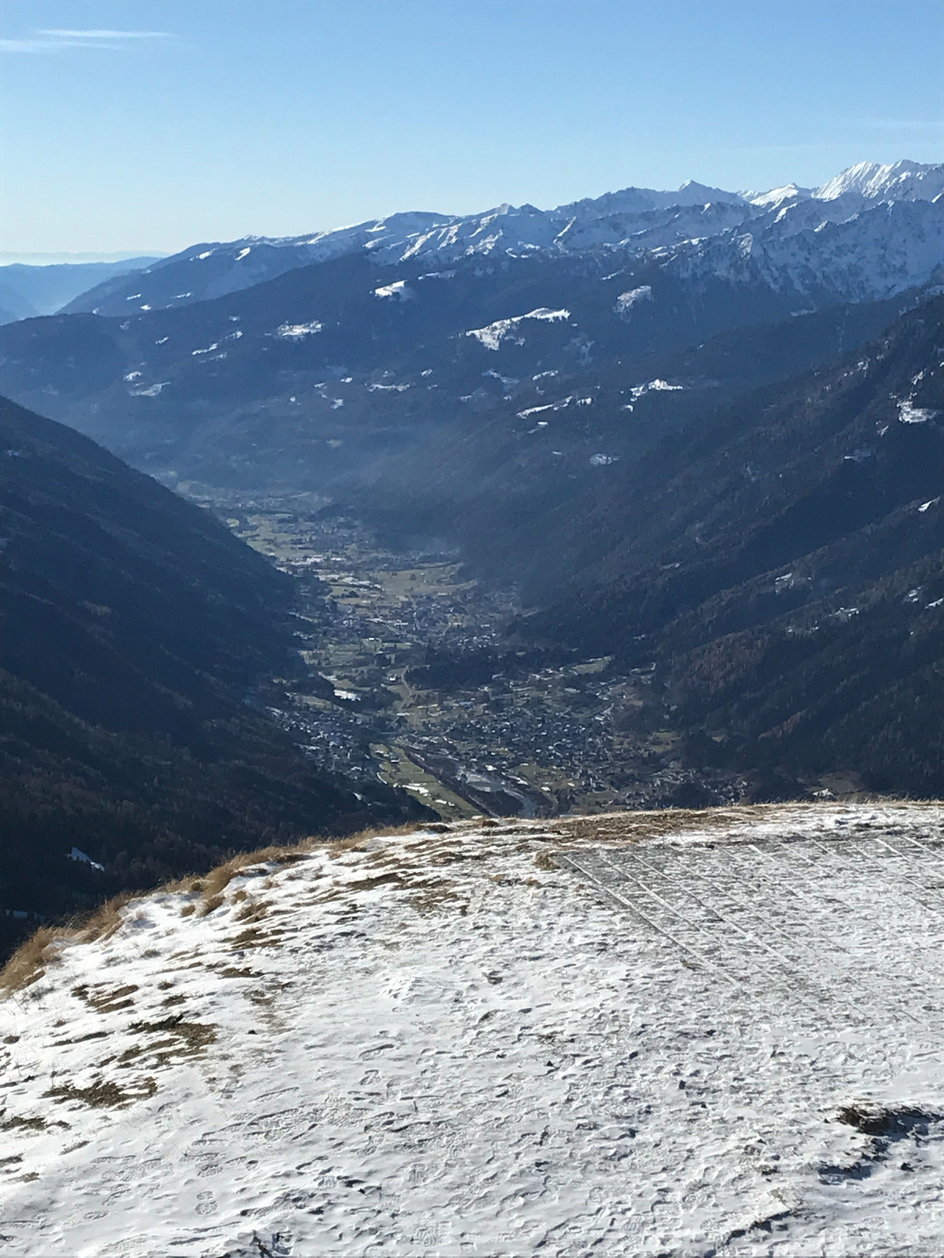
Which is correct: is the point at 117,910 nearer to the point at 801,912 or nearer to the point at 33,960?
the point at 33,960

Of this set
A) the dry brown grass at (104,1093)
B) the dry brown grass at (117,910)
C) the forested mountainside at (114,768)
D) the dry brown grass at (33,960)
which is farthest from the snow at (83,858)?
the dry brown grass at (104,1093)

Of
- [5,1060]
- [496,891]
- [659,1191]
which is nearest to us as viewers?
[659,1191]

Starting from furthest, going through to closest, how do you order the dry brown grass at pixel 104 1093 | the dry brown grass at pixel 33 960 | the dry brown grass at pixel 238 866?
1. the dry brown grass at pixel 238 866
2. the dry brown grass at pixel 33 960
3. the dry brown grass at pixel 104 1093

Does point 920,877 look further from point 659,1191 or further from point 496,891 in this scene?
point 659,1191

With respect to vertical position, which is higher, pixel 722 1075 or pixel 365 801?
pixel 722 1075

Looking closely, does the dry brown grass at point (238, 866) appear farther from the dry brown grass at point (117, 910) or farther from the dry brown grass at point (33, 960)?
the dry brown grass at point (33, 960)

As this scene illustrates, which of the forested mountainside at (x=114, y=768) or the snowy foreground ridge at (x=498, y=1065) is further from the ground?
the snowy foreground ridge at (x=498, y=1065)

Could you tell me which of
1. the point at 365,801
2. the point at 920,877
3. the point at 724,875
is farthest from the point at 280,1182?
the point at 365,801

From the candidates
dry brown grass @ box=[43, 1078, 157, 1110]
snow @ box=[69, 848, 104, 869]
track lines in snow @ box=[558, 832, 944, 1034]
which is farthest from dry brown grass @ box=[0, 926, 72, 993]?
snow @ box=[69, 848, 104, 869]
